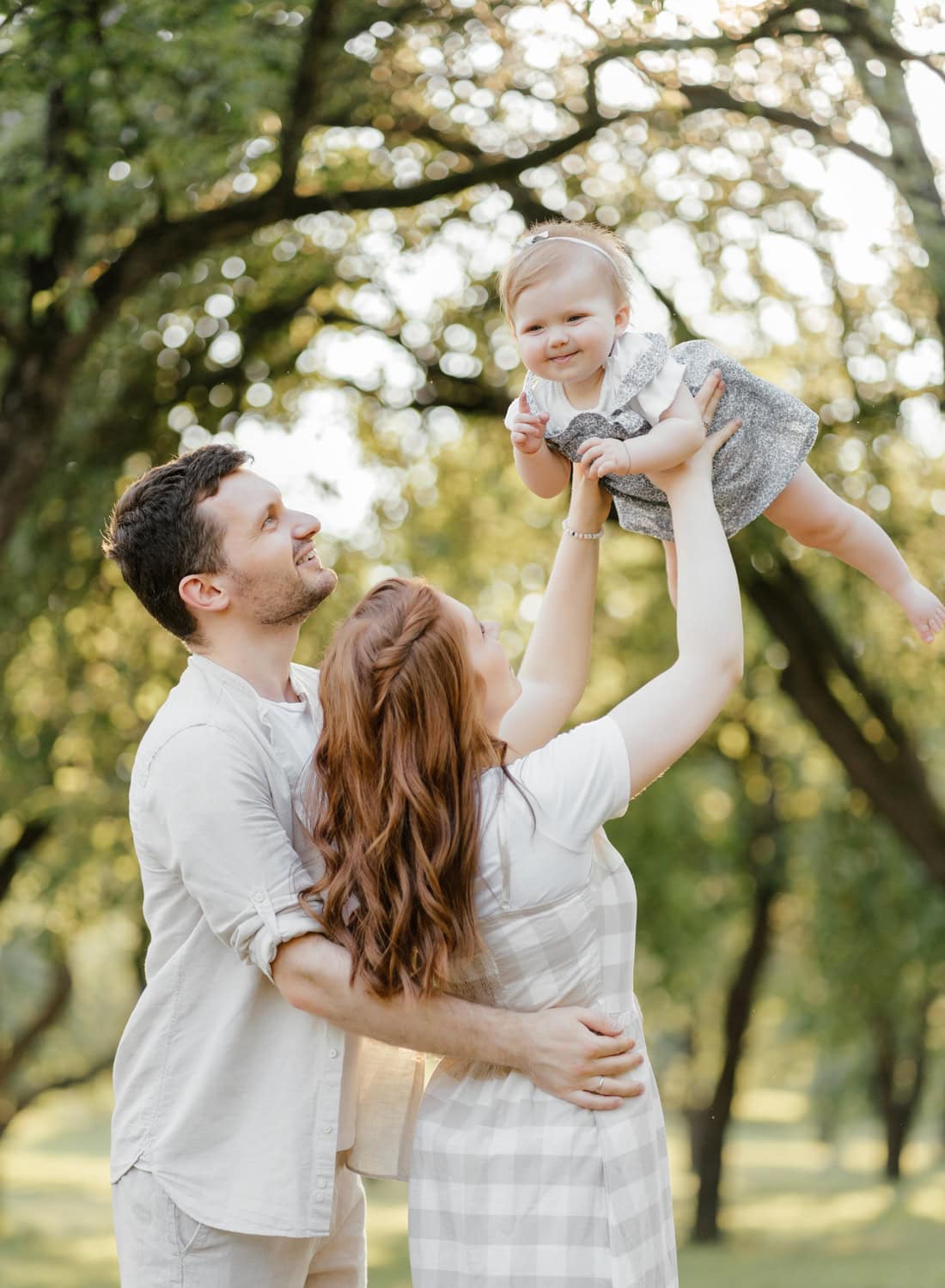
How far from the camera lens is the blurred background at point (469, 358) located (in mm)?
5637

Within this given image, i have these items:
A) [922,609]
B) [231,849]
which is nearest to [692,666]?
[231,849]

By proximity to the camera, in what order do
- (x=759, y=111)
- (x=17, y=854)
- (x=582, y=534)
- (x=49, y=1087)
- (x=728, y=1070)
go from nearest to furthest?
(x=582, y=534), (x=759, y=111), (x=17, y=854), (x=728, y=1070), (x=49, y=1087)

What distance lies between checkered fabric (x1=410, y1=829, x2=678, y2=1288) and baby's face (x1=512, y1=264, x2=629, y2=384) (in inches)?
36.5

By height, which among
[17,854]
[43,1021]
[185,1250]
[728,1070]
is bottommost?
[43,1021]

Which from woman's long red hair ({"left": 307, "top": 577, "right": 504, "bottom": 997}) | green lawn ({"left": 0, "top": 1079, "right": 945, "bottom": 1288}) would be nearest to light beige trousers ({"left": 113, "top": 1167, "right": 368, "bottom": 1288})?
woman's long red hair ({"left": 307, "top": 577, "right": 504, "bottom": 997})

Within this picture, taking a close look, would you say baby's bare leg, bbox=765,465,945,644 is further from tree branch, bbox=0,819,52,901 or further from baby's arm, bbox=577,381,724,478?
tree branch, bbox=0,819,52,901

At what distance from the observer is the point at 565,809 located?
224 centimetres

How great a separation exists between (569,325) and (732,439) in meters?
0.37

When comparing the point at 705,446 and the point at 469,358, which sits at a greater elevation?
the point at 705,446

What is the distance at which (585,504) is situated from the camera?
9.16ft

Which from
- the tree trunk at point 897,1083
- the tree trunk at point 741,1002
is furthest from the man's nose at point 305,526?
the tree trunk at point 897,1083

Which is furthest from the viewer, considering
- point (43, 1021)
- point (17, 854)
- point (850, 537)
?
point (43, 1021)

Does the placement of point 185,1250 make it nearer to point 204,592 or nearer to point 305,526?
point 204,592

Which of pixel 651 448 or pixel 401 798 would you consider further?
pixel 651 448
